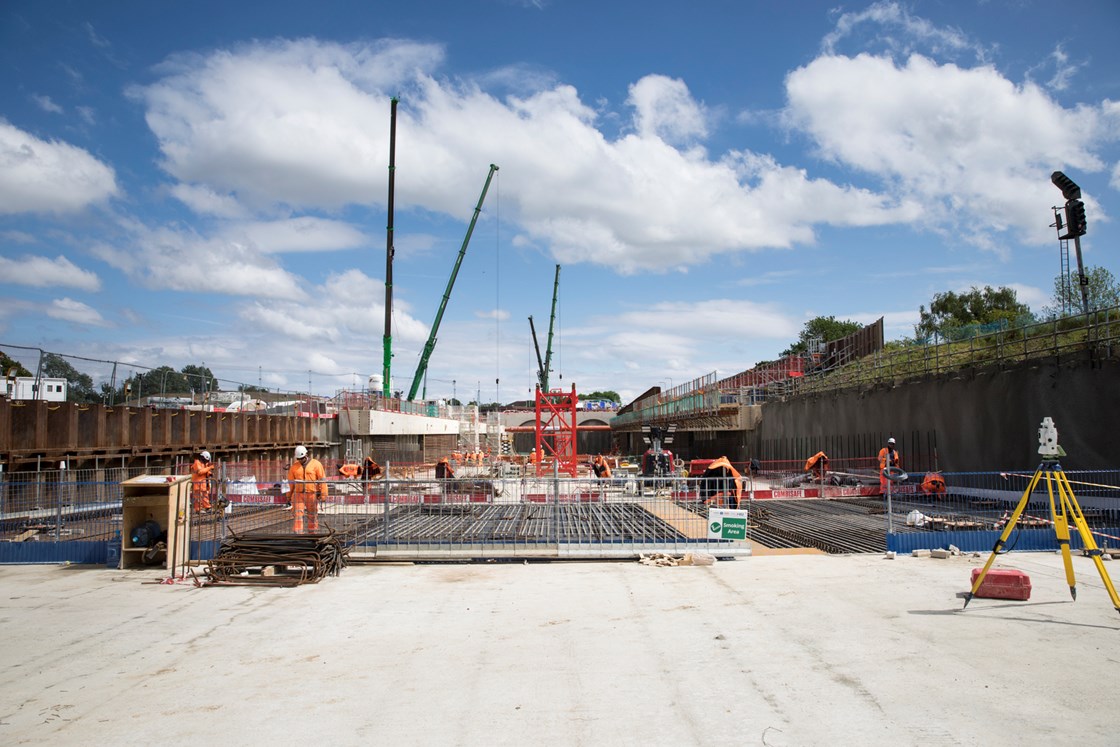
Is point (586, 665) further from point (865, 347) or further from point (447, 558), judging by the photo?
point (865, 347)

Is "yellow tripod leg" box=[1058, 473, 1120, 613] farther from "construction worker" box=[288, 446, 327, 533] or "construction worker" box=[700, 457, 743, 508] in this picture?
"construction worker" box=[288, 446, 327, 533]

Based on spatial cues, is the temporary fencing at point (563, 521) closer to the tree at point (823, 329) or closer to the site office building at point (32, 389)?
the site office building at point (32, 389)

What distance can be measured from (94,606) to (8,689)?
3.53 m

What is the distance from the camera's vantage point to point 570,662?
7.37m

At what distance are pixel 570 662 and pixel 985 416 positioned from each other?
19984 mm

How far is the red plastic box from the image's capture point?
927 centimetres

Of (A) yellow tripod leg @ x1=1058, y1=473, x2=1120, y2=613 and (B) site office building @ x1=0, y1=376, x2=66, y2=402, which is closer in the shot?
(A) yellow tripod leg @ x1=1058, y1=473, x2=1120, y2=613

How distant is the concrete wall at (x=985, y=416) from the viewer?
1845 cm

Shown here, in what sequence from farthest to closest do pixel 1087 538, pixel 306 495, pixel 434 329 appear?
pixel 434 329, pixel 306 495, pixel 1087 538

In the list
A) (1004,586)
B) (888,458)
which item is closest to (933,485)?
(888,458)

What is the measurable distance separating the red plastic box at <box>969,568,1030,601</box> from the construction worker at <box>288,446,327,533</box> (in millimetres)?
10791

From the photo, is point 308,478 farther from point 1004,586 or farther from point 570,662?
point 1004,586

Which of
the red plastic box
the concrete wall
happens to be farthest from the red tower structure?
the red plastic box

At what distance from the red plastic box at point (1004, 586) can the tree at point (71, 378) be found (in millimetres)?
22287
